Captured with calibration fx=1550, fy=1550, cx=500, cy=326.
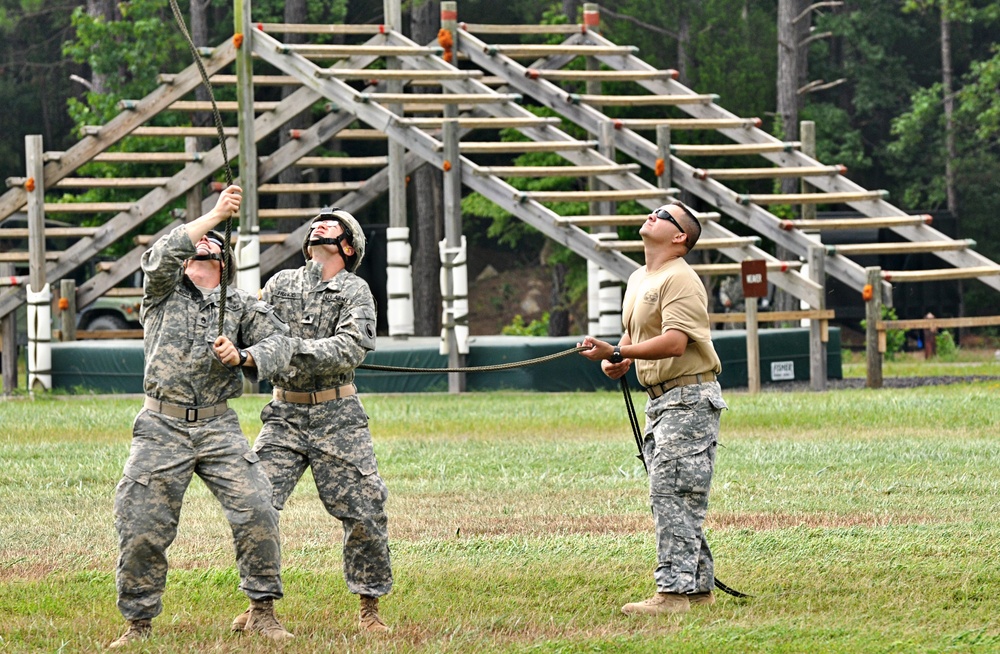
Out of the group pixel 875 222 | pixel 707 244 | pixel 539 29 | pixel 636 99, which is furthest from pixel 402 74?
pixel 875 222

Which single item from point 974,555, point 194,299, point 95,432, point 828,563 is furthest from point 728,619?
point 95,432

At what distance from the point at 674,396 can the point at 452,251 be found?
1175 centimetres

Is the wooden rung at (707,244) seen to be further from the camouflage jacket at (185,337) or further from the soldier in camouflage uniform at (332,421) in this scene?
the camouflage jacket at (185,337)

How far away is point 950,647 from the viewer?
6.09 m

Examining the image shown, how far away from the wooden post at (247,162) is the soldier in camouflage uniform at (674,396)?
11.8 metres

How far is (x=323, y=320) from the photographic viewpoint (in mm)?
6617

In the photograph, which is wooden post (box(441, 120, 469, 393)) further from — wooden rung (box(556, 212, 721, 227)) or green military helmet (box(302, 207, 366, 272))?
green military helmet (box(302, 207, 366, 272))

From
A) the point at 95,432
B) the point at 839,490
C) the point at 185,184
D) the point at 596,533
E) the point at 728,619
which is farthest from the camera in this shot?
the point at 185,184

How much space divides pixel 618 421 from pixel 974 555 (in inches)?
267

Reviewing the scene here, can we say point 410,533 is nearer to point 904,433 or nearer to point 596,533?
point 596,533

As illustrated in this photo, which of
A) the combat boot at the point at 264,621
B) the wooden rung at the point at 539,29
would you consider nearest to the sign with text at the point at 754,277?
the wooden rung at the point at 539,29

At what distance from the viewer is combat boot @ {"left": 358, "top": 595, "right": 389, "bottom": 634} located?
6.48 meters

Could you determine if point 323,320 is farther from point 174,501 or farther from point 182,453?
point 174,501

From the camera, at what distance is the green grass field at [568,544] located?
6.46 meters
